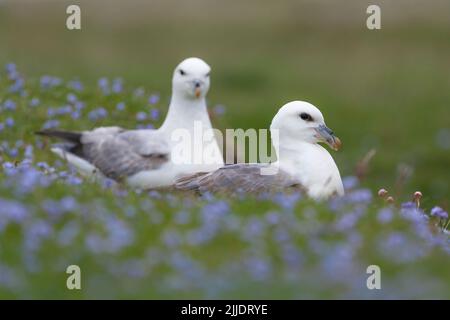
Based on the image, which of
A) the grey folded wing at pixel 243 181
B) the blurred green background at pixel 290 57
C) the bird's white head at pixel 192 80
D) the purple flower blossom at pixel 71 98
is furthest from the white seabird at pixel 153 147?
the blurred green background at pixel 290 57

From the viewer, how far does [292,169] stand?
26.5 feet

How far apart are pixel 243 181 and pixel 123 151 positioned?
1716 mm

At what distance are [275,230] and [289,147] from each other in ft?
7.30

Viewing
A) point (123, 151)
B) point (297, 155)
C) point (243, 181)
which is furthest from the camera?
point (123, 151)

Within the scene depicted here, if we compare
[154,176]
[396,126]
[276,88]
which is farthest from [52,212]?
[276,88]

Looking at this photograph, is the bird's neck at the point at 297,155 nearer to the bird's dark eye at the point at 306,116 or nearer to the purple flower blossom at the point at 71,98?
the bird's dark eye at the point at 306,116

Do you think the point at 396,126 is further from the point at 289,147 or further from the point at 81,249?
the point at 81,249

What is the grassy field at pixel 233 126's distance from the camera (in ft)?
18.6

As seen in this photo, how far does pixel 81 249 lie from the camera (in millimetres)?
5750

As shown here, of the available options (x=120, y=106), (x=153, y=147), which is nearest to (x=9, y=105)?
A: (x=120, y=106)

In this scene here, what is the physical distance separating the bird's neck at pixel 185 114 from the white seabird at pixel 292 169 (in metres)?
1.01

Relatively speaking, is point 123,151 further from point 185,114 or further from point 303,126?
point 303,126

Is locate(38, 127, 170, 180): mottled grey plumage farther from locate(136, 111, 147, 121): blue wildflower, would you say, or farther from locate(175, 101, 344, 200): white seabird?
locate(136, 111, 147, 121): blue wildflower

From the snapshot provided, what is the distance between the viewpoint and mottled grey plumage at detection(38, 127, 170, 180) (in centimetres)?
925
